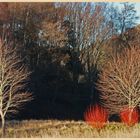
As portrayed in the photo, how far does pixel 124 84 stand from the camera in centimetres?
2811

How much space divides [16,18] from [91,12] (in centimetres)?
910

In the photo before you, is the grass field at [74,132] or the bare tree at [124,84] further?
the bare tree at [124,84]

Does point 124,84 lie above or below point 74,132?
above

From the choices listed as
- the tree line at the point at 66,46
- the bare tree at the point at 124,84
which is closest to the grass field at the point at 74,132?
the bare tree at the point at 124,84

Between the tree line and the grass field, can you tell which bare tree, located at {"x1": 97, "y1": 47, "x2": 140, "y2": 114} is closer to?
the tree line

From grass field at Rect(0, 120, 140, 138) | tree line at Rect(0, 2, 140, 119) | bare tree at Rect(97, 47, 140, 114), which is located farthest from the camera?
tree line at Rect(0, 2, 140, 119)

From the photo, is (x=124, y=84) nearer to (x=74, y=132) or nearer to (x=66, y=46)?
(x=74, y=132)

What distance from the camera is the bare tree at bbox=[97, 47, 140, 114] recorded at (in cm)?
2772

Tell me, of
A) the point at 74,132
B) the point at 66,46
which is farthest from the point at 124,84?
the point at 66,46

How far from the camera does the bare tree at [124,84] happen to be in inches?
1091

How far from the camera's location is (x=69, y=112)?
37.1 meters

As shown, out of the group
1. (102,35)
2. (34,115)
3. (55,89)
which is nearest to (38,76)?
(55,89)

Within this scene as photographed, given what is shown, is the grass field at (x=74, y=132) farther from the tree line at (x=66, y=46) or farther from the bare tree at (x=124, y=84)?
the tree line at (x=66, y=46)

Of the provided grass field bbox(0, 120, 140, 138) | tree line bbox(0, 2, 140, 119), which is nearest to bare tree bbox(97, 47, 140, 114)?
tree line bbox(0, 2, 140, 119)
